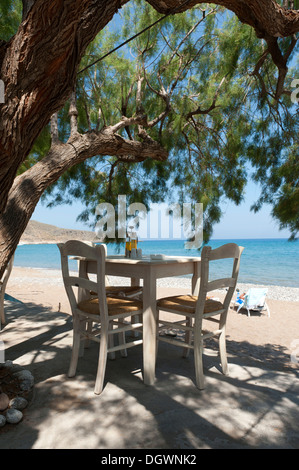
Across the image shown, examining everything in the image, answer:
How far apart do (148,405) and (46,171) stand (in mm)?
1518

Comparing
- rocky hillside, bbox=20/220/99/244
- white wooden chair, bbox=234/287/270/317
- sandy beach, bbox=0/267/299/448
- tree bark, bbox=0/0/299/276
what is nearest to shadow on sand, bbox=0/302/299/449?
sandy beach, bbox=0/267/299/448

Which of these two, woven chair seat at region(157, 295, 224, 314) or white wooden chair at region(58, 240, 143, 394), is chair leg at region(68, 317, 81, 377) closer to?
white wooden chair at region(58, 240, 143, 394)

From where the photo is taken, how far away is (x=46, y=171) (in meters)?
2.10

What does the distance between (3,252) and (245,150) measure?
2.34 meters

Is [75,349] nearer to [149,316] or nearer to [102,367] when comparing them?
[102,367]

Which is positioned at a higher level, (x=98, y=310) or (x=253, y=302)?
(x=98, y=310)

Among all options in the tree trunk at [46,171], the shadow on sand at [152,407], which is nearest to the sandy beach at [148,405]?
the shadow on sand at [152,407]

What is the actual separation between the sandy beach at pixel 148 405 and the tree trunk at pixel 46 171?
30.6 inches

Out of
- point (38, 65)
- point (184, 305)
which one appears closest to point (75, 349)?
point (184, 305)

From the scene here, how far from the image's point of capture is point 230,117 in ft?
10.5

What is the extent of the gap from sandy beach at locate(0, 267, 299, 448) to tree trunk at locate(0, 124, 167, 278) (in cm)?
78

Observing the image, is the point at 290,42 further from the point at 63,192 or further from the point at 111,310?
the point at 63,192

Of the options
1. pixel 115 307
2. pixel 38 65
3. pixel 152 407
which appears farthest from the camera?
pixel 115 307

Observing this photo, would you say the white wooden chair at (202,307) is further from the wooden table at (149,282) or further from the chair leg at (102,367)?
the chair leg at (102,367)
